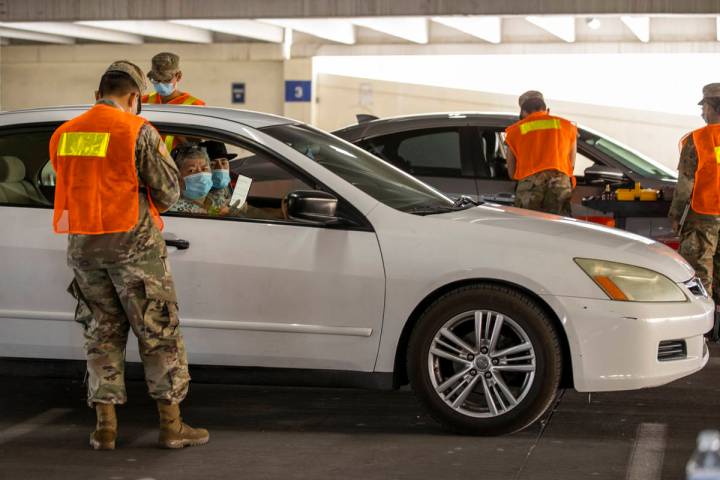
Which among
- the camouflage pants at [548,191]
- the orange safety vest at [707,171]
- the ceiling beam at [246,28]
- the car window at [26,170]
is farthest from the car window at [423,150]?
the ceiling beam at [246,28]

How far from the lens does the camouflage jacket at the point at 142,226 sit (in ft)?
17.4

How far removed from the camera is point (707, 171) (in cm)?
867

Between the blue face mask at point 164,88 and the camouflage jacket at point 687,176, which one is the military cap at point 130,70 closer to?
the blue face mask at point 164,88

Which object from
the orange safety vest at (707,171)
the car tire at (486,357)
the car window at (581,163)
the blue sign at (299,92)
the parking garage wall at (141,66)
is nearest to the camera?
the car tire at (486,357)

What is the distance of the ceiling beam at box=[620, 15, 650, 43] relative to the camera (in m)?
26.4

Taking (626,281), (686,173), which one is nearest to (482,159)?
(686,173)

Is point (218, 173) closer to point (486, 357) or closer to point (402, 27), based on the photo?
point (486, 357)

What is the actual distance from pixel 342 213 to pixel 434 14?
14.2m

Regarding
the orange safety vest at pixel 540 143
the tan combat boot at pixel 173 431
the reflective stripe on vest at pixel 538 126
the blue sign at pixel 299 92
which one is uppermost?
the blue sign at pixel 299 92

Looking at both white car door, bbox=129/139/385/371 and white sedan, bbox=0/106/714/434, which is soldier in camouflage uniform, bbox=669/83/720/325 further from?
white car door, bbox=129/139/385/371

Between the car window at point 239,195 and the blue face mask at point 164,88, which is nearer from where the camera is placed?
the car window at point 239,195

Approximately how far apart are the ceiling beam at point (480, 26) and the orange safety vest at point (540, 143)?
1735 cm

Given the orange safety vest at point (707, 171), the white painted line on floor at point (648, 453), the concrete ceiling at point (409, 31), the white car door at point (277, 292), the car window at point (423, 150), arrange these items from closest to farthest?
the white painted line on floor at point (648, 453) < the white car door at point (277, 292) < the orange safety vest at point (707, 171) < the car window at point (423, 150) < the concrete ceiling at point (409, 31)

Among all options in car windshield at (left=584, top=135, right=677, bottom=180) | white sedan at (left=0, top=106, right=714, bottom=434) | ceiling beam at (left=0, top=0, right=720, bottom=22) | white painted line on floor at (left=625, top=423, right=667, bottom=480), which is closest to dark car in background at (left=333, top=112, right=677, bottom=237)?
car windshield at (left=584, top=135, right=677, bottom=180)
